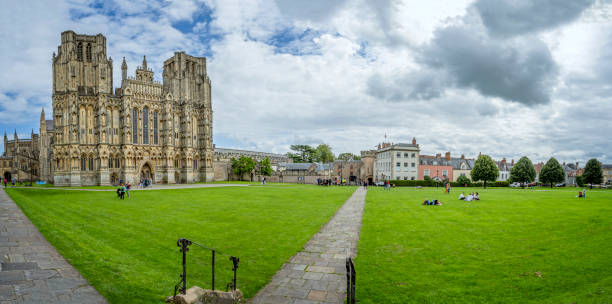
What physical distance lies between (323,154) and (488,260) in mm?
107370

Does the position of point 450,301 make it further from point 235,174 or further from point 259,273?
point 235,174

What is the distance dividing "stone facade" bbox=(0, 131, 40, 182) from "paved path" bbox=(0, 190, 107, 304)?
85424 millimetres

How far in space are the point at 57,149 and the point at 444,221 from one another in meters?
63.0

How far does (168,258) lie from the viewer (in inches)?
402

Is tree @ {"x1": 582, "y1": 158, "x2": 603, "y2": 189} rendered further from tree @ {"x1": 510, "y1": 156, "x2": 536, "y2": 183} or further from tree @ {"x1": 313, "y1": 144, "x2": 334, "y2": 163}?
tree @ {"x1": 313, "y1": 144, "x2": 334, "y2": 163}

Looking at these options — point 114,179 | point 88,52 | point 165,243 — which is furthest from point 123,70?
point 165,243

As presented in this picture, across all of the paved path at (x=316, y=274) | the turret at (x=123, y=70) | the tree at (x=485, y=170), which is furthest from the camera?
the tree at (x=485, y=170)

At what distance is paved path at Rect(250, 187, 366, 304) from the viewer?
7539 mm

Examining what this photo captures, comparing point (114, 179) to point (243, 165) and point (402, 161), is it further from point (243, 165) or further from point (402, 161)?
point (402, 161)

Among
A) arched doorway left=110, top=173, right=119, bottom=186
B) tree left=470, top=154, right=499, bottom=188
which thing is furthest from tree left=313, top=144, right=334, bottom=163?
arched doorway left=110, top=173, right=119, bottom=186

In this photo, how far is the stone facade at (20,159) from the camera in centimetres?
7619

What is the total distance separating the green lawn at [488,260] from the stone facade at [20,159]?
302 feet

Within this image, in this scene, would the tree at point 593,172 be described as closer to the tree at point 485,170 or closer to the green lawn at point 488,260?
the tree at point 485,170

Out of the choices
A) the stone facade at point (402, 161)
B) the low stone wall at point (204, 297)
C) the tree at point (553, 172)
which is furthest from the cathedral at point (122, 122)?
the tree at point (553, 172)
